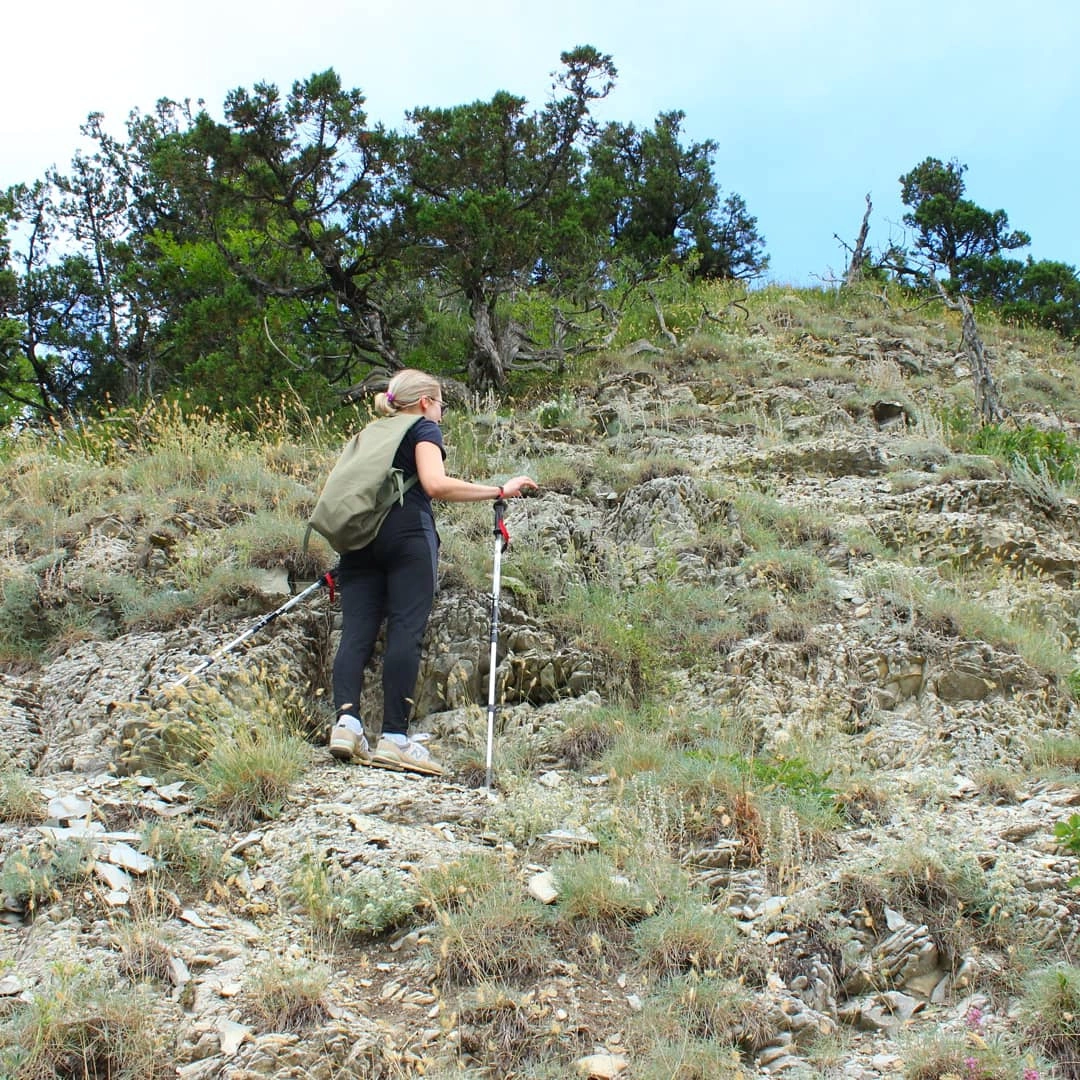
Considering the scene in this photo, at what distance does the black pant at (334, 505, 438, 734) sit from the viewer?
5512 mm

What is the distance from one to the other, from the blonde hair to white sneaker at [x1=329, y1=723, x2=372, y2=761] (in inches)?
76.3

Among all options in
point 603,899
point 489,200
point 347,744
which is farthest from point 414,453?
point 489,200

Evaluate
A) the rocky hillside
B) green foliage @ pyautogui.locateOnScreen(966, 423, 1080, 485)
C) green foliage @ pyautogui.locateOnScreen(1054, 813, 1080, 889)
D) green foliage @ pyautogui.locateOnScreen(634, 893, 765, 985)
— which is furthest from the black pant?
green foliage @ pyautogui.locateOnScreen(966, 423, 1080, 485)

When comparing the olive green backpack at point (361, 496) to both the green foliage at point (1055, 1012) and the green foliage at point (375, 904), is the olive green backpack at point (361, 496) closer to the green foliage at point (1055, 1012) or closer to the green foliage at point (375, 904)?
the green foliage at point (375, 904)

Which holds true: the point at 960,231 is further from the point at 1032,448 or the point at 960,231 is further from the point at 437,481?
the point at 437,481

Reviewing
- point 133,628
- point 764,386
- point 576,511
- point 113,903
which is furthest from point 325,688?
point 764,386

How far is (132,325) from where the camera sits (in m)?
16.1

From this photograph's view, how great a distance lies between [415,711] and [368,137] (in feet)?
27.2

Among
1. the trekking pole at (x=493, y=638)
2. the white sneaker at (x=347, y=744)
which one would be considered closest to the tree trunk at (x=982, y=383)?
the trekking pole at (x=493, y=638)

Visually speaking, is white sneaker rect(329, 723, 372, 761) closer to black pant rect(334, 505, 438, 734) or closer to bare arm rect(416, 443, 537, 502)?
black pant rect(334, 505, 438, 734)

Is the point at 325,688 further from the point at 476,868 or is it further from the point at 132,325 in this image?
the point at 132,325

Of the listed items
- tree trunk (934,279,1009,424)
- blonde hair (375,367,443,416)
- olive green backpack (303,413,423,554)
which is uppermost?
tree trunk (934,279,1009,424)

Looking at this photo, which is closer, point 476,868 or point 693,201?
point 476,868

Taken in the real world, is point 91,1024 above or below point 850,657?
below
